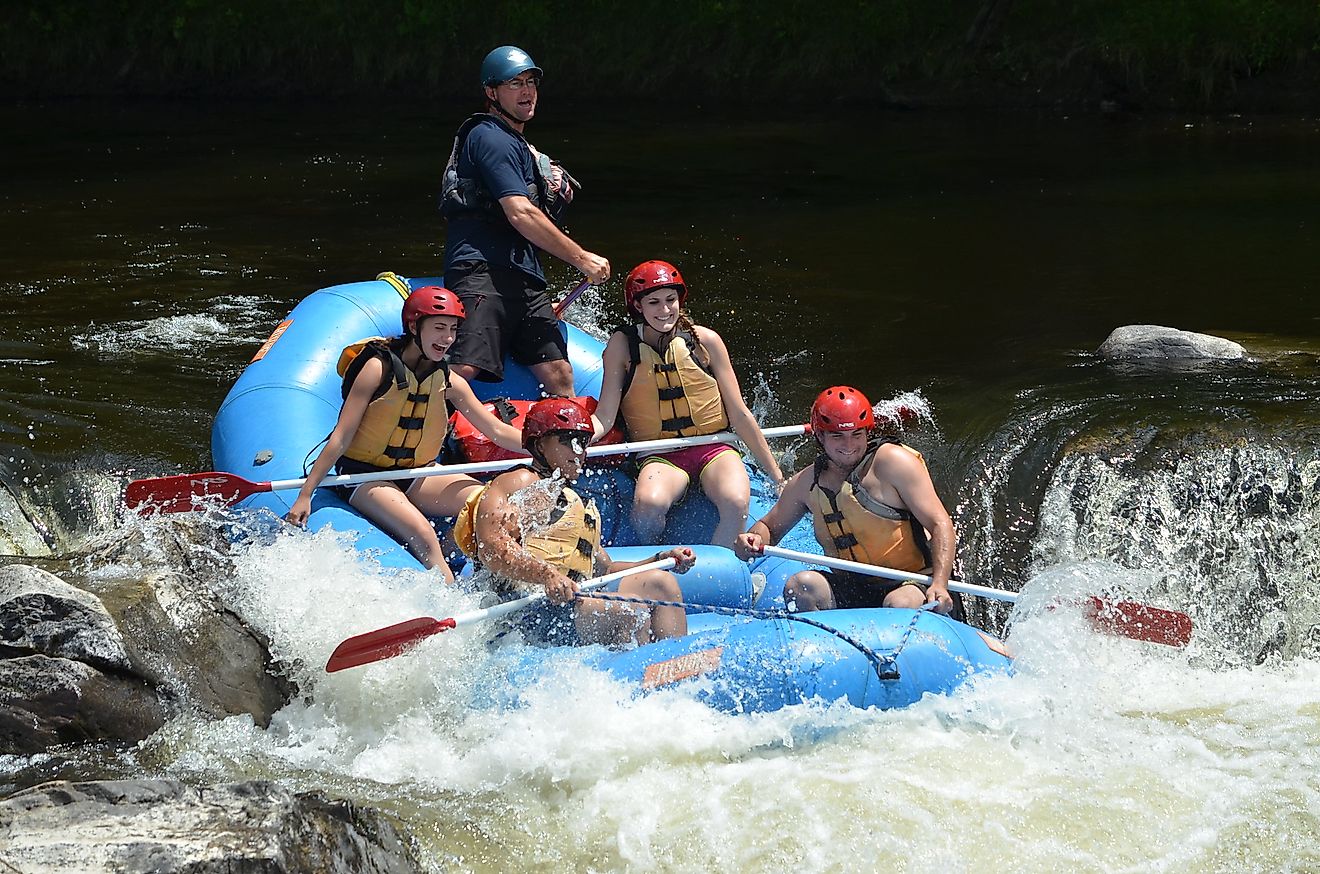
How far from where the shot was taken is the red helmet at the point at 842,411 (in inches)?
205

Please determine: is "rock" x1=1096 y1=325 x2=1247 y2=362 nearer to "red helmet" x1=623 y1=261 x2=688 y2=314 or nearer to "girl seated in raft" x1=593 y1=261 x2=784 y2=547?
"girl seated in raft" x1=593 y1=261 x2=784 y2=547

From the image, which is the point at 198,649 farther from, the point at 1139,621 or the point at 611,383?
the point at 1139,621

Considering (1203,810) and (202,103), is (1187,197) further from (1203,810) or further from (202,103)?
(202,103)

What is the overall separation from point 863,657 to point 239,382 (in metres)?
3.19

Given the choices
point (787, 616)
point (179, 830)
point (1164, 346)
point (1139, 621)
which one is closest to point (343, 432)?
point (787, 616)

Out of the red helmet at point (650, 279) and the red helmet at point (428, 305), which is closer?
the red helmet at point (428, 305)

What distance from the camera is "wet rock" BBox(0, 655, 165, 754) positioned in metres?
4.31

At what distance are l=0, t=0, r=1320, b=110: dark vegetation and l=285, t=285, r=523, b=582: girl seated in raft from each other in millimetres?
12814

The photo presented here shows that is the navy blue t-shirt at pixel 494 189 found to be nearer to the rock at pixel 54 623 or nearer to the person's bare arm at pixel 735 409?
the person's bare arm at pixel 735 409

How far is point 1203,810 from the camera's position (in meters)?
4.30

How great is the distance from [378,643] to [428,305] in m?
1.41

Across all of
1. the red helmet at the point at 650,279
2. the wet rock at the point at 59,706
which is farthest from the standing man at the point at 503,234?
the wet rock at the point at 59,706

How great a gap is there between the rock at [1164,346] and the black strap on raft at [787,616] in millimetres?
3340

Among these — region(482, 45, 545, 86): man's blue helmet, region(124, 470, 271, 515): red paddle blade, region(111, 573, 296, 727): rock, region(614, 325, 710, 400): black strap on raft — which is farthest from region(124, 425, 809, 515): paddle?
region(482, 45, 545, 86): man's blue helmet
